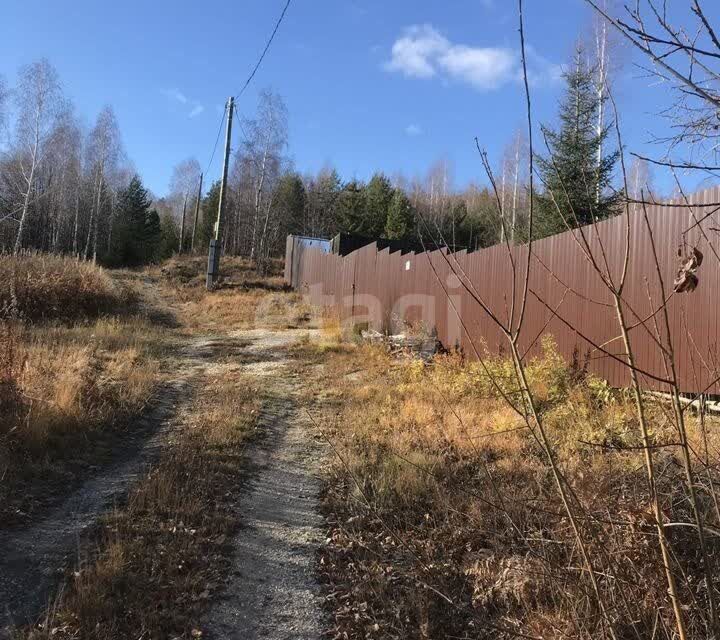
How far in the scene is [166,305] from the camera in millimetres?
20281

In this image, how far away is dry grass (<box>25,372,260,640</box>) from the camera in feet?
9.64

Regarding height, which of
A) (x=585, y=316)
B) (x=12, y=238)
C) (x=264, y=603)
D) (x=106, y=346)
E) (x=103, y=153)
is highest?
(x=103, y=153)

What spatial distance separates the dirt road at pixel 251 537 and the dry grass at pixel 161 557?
0.13 metres

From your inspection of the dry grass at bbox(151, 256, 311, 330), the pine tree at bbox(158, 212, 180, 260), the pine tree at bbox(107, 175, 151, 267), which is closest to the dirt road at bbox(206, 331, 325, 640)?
the dry grass at bbox(151, 256, 311, 330)

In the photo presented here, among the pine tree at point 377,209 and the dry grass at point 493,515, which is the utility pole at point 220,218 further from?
the pine tree at point 377,209

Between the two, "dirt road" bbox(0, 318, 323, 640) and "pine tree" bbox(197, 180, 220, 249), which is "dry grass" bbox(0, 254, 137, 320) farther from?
"pine tree" bbox(197, 180, 220, 249)

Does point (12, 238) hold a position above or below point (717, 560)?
above

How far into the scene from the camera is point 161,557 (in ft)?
11.7

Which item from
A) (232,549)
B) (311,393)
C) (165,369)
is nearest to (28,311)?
(165,369)

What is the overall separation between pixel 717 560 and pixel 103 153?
40464 millimetres

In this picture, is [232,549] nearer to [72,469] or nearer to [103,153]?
Answer: [72,469]

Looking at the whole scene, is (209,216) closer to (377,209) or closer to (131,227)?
(131,227)

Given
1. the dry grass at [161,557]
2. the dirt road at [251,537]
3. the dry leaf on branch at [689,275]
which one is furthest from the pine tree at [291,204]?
the dry leaf on branch at [689,275]

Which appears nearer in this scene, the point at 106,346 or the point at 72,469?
the point at 72,469
